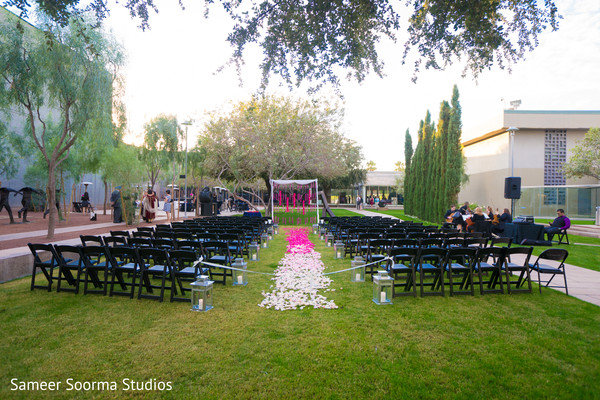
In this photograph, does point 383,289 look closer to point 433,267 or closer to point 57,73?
point 433,267

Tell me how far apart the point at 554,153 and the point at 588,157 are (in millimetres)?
4795

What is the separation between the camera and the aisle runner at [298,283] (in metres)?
4.93

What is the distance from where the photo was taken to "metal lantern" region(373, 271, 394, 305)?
4930mm

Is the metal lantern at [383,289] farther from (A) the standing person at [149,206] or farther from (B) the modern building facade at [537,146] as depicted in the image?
(B) the modern building facade at [537,146]

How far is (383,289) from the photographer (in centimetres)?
497

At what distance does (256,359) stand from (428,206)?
21893 mm

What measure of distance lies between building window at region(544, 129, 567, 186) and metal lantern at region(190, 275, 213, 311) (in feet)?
105

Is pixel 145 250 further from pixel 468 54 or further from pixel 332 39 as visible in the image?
pixel 468 54

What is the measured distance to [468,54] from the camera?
15.5 feet

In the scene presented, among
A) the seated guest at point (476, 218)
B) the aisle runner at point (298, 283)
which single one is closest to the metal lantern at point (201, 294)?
the aisle runner at point (298, 283)

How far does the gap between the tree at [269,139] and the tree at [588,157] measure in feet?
58.9

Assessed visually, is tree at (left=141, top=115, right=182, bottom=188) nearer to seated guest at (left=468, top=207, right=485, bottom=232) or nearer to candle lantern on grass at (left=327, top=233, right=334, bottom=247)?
candle lantern on grass at (left=327, top=233, right=334, bottom=247)

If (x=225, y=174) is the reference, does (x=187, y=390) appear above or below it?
below

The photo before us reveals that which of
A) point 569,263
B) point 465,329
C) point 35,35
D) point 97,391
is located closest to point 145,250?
point 97,391
